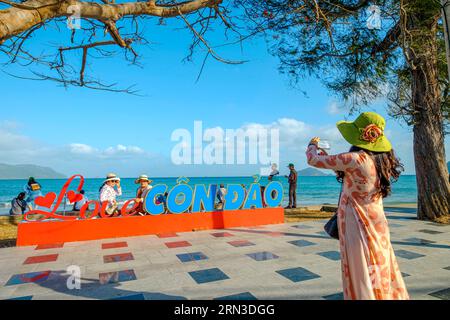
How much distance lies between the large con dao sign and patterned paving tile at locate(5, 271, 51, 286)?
2022mm

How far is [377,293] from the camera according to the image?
5.88 ft

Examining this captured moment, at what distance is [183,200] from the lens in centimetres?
645

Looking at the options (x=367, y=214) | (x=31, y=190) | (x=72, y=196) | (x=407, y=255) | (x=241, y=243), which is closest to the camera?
(x=367, y=214)

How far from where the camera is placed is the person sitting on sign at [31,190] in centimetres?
918

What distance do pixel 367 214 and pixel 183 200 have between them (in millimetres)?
5069

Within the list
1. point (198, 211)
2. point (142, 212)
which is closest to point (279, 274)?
point (198, 211)

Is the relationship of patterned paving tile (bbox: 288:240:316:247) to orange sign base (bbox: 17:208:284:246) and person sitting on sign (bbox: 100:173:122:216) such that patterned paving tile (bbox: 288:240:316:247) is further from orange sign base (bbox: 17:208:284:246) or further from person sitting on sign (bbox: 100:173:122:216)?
person sitting on sign (bbox: 100:173:122:216)

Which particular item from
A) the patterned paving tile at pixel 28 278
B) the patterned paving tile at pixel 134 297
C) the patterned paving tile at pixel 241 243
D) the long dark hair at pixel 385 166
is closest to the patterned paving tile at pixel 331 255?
the patterned paving tile at pixel 241 243

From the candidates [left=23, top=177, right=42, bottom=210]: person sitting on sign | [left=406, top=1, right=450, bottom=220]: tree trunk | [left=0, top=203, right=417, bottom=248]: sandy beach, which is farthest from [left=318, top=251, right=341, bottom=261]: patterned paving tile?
[left=23, top=177, right=42, bottom=210]: person sitting on sign

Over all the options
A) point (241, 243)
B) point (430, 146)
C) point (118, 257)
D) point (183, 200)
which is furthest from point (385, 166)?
point (430, 146)

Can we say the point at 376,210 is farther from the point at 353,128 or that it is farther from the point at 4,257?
the point at 4,257

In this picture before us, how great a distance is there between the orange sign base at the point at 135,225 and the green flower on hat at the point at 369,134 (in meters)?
5.19

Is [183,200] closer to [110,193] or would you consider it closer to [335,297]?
[110,193]

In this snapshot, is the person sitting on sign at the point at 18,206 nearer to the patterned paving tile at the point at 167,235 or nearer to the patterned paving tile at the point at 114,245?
the patterned paving tile at the point at 114,245
